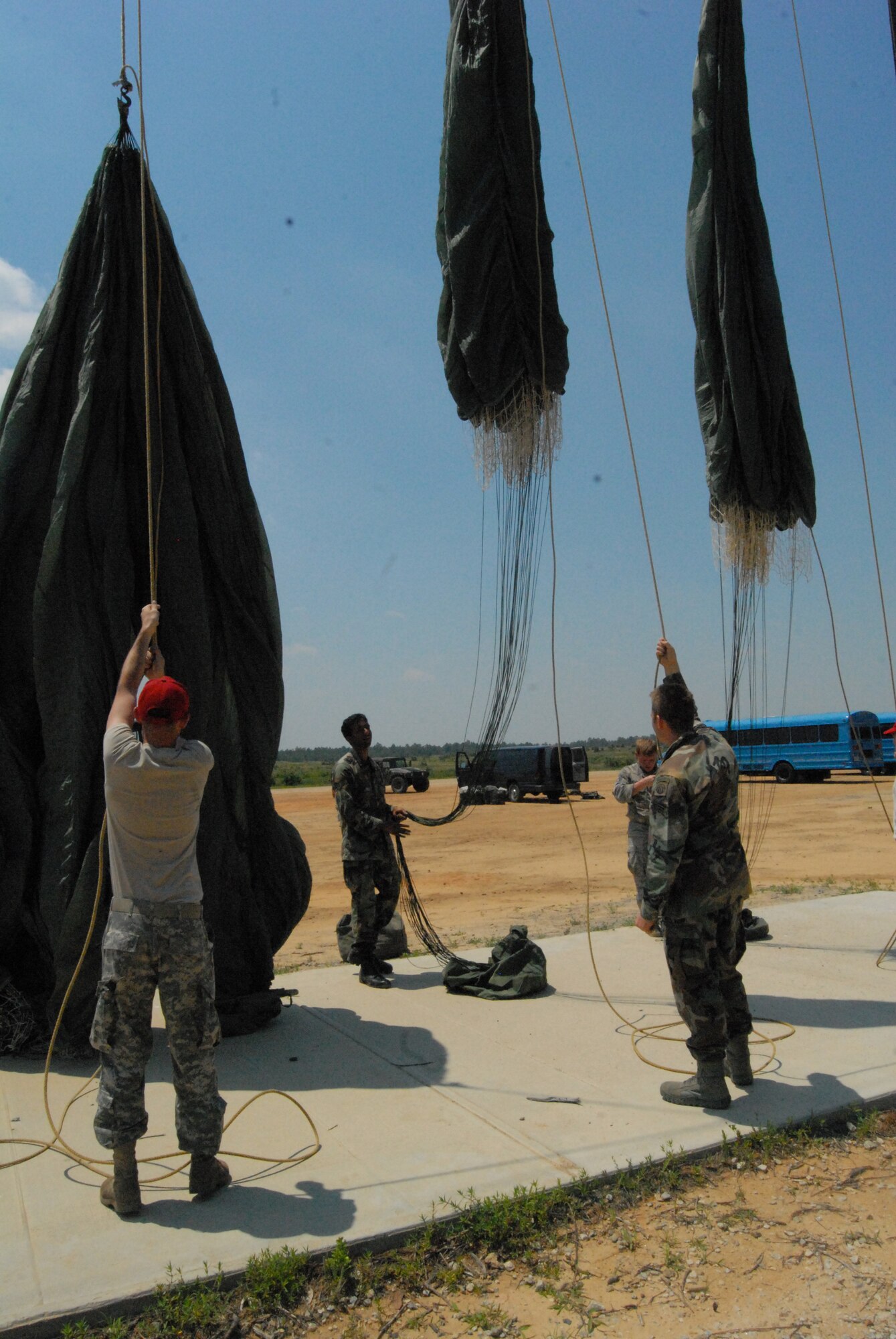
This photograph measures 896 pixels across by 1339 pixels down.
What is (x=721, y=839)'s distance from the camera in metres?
4.26

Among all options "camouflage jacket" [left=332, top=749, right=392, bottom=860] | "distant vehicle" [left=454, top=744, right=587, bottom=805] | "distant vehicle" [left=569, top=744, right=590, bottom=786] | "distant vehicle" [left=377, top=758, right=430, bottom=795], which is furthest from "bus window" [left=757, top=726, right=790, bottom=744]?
"camouflage jacket" [left=332, top=749, right=392, bottom=860]

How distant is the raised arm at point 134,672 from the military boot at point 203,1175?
5.28 feet

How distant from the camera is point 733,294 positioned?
6578 mm

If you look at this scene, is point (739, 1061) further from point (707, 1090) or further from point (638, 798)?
point (638, 798)

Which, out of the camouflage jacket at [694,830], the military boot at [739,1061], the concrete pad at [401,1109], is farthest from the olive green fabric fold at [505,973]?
the camouflage jacket at [694,830]

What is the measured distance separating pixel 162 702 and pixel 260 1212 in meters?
1.85

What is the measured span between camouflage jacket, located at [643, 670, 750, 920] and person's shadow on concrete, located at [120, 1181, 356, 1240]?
1.79 metres

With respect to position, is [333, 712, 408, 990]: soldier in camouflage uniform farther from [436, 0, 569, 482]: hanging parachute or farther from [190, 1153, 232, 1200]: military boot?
[190, 1153, 232, 1200]: military boot

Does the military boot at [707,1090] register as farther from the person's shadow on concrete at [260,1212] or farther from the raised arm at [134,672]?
the raised arm at [134,672]

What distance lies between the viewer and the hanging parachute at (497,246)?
17.8ft

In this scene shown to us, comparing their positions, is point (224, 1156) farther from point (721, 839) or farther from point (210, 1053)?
point (721, 839)

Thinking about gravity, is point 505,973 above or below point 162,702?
below

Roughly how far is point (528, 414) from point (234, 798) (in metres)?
2.84

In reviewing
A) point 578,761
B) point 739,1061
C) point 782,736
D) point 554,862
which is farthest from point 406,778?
point 739,1061
